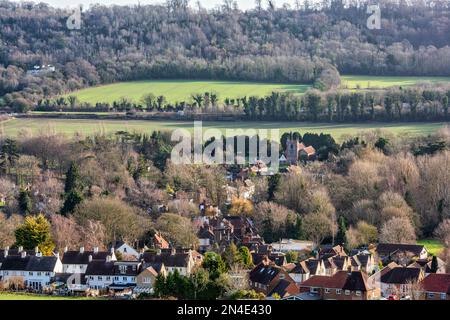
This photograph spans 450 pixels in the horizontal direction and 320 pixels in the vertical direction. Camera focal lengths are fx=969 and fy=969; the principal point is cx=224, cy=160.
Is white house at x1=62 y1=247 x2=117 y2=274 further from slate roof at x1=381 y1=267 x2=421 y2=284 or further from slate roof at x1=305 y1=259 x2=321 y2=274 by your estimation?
slate roof at x1=381 y1=267 x2=421 y2=284

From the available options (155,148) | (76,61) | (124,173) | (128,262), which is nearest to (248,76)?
(76,61)

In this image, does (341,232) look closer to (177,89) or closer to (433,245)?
(433,245)

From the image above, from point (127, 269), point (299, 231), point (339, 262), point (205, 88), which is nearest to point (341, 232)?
point (299, 231)

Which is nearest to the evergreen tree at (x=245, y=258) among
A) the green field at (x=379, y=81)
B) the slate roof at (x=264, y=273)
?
the slate roof at (x=264, y=273)

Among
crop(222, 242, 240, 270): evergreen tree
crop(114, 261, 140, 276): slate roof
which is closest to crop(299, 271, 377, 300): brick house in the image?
crop(222, 242, 240, 270): evergreen tree

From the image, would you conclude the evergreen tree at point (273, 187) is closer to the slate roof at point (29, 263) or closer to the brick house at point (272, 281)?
the brick house at point (272, 281)

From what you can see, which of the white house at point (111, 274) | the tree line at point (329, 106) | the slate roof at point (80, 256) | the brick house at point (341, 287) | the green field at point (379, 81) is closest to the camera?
the brick house at point (341, 287)

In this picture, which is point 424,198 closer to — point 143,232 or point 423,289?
point 143,232
